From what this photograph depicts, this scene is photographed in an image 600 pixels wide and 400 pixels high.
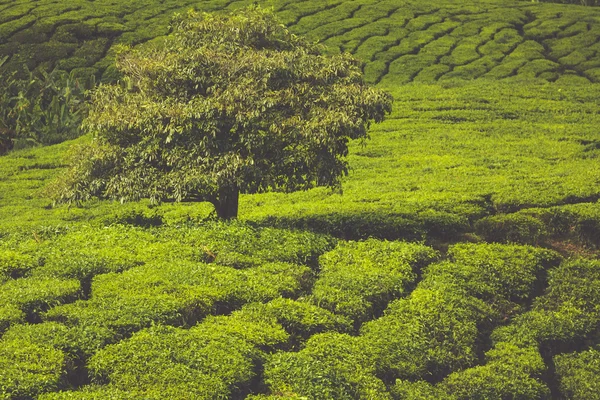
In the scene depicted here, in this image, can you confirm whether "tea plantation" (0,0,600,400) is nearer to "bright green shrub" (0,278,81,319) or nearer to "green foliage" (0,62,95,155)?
"bright green shrub" (0,278,81,319)

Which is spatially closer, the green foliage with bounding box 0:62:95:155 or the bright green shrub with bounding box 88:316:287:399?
the bright green shrub with bounding box 88:316:287:399

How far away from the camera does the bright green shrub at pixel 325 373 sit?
13.6 m

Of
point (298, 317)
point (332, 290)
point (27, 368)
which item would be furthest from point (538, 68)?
point (27, 368)

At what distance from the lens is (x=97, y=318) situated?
15.0 m

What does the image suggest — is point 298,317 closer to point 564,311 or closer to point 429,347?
point 429,347

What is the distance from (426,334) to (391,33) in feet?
141

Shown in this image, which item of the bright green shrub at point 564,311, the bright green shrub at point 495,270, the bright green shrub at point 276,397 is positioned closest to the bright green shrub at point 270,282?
the bright green shrub at point 495,270

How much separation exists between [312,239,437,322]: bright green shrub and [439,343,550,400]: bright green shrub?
96.3 inches

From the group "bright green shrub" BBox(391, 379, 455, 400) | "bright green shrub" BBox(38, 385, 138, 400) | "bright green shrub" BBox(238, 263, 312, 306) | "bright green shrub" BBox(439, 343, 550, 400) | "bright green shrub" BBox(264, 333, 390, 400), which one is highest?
"bright green shrub" BBox(38, 385, 138, 400)

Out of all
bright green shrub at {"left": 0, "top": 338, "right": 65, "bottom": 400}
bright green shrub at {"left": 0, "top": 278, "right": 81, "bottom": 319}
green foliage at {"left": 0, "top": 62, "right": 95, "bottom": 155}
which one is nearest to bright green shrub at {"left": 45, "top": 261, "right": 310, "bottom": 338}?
bright green shrub at {"left": 0, "top": 278, "right": 81, "bottom": 319}

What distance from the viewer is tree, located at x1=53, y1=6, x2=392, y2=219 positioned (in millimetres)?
19906

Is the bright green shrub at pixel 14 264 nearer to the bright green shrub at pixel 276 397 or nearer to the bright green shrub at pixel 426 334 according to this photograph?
the bright green shrub at pixel 276 397

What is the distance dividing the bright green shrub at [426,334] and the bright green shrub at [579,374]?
1.76 metres

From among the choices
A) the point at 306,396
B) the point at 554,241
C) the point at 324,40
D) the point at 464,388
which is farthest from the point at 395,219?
the point at 324,40
